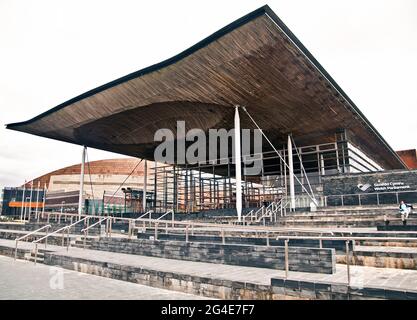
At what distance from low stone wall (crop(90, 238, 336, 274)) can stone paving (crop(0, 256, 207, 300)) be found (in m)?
2.33

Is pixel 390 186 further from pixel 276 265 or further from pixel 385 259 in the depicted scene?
pixel 276 265

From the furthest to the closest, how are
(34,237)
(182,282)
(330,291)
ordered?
1. (34,237)
2. (182,282)
3. (330,291)

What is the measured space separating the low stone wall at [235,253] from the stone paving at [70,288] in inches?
91.6

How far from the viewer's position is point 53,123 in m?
24.6

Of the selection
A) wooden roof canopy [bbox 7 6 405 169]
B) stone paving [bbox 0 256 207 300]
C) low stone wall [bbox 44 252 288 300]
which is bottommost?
stone paving [bbox 0 256 207 300]

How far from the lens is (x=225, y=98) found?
64.5 ft

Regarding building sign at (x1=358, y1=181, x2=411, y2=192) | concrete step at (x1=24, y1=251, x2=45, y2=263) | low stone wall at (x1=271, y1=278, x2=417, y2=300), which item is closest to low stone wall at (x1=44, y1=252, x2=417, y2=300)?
low stone wall at (x1=271, y1=278, x2=417, y2=300)

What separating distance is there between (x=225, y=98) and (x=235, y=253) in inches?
496

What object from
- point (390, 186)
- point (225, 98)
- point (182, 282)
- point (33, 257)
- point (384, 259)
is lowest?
point (33, 257)

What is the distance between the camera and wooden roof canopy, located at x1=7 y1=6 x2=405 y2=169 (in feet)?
48.1

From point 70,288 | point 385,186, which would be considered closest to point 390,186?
point 385,186

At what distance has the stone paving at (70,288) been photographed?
250 inches

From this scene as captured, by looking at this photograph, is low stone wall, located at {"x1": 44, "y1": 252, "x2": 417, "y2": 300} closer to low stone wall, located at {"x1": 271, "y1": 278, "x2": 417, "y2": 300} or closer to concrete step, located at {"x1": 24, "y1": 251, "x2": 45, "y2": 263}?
low stone wall, located at {"x1": 271, "y1": 278, "x2": 417, "y2": 300}
